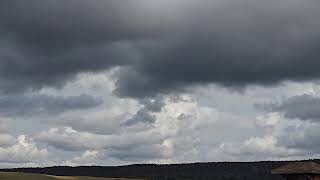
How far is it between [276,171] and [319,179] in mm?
1054

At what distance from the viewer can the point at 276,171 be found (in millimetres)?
14000

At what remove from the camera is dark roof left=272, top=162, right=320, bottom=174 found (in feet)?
45.4

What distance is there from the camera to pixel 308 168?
13.9 meters

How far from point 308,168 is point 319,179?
53cm

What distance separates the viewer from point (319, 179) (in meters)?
14.2

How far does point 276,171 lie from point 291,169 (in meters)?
0.34

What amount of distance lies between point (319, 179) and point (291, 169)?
29.8 inches

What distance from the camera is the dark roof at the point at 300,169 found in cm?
1383

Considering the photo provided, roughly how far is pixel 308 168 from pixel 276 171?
2.31 feet

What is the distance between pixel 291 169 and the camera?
14.0 meters

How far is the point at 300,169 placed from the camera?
1382 cm
